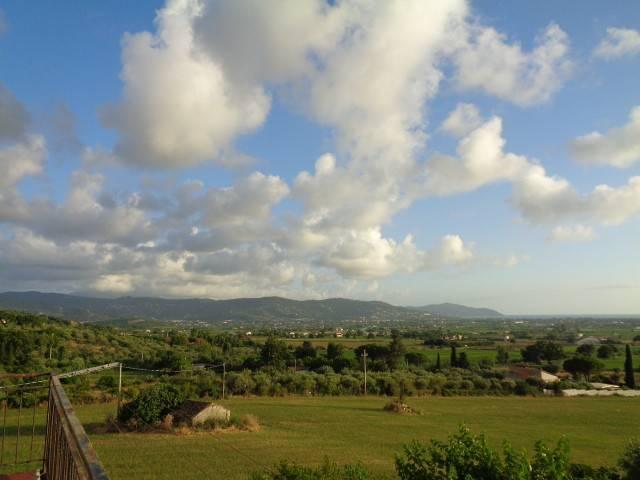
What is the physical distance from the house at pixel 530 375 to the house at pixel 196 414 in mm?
39505

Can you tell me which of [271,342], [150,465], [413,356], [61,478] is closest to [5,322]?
[271,342]

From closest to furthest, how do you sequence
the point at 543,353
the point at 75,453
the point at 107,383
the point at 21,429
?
1. the point at 75,453
2. the point at 21,429
3. the point at 107,383
4. the point at 543,353

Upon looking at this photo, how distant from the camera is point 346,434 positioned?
2297 centimetres

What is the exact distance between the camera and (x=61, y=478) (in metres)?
3.80

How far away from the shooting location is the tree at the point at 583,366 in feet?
203

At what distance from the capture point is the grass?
16.5 metres

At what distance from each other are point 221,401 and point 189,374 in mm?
11740

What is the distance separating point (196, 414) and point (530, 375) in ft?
141

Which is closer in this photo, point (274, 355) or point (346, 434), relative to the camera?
point (346, 434)

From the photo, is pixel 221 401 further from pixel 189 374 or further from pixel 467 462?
pixel 467 462

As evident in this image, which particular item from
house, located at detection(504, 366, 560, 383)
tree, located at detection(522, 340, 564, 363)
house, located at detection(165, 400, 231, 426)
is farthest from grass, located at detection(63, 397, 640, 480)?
tree, located at detection(522, 340, 564, 363)

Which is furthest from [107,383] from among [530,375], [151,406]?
[530,375]

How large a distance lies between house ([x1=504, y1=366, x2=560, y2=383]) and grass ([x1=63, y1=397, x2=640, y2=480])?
984 centimetres

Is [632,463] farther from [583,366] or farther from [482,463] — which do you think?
[583,366]
